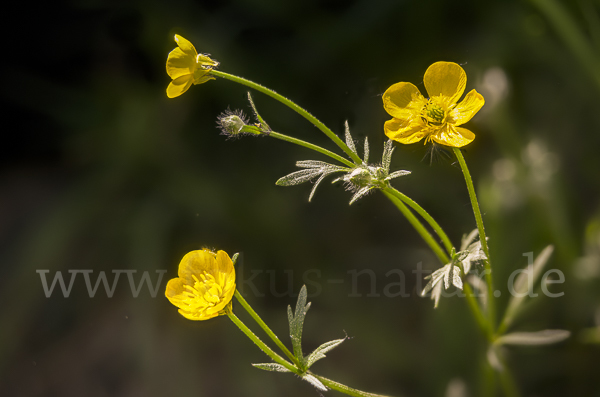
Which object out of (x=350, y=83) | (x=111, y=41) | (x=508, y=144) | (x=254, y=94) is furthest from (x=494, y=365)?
(x=111, y=41)

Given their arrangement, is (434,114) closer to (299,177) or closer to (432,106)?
(432,106)

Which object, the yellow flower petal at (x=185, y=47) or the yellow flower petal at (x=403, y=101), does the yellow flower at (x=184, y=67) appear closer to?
the yellow flower petal at (x=185, y=47)

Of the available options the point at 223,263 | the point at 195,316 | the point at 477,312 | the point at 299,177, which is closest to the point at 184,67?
the point at 299,177

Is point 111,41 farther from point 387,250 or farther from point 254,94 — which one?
point 387,250

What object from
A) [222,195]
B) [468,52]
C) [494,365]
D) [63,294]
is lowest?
[494,365]

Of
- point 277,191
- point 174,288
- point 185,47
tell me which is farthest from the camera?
point 277,191

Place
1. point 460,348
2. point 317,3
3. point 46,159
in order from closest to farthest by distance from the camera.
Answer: point 460,348 → point 317,3 → point 46,159
